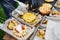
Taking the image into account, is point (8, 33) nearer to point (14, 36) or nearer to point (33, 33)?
point (14, 36)

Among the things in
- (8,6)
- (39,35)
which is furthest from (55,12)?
(8,6)

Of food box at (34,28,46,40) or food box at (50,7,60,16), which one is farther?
food box at (50,7,60,16)

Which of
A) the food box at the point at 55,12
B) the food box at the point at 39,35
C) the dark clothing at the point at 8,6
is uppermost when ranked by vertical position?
the dark clothing at the point at 8,6

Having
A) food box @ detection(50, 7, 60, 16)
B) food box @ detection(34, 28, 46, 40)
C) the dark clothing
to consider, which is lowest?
food box @ detection(34, 28, 46, 40)

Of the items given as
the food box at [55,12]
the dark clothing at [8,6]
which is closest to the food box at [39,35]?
the food box at [55,12]

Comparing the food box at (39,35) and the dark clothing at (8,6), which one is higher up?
the dark clothing at (8,6)

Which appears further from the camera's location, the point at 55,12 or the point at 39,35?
the point at 55,12

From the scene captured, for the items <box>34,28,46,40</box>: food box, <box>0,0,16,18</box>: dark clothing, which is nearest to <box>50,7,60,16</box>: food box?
<box>34,28,46,40</box>: food box

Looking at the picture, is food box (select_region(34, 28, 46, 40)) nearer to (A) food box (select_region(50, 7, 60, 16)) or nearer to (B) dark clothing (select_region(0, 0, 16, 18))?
(A) food box (select_region(50, 7, 60, 16))

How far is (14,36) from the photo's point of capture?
974 millimetres

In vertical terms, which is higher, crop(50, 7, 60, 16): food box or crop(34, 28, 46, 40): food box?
crop(50, 7, 60, 16): food box

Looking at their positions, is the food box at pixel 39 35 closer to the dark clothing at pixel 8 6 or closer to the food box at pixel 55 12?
the food box at pixel 55 12

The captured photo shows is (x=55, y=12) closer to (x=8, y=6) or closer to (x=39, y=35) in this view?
(x=39, y=35)

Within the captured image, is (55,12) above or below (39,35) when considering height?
Result: above
